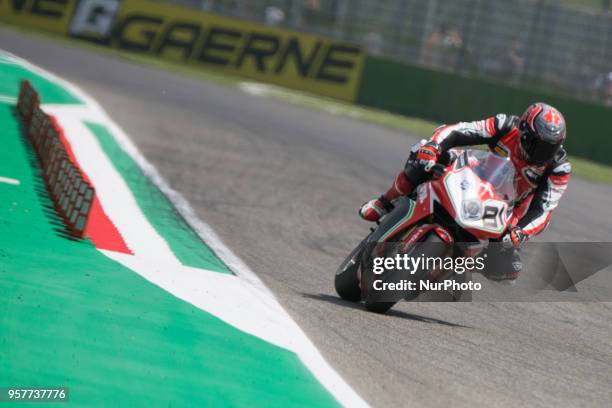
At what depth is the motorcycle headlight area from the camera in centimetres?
670

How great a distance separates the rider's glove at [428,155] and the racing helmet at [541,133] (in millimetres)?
586

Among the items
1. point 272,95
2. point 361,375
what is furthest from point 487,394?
point 272,95

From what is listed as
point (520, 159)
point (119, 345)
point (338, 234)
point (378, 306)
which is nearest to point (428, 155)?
point (520, 159)

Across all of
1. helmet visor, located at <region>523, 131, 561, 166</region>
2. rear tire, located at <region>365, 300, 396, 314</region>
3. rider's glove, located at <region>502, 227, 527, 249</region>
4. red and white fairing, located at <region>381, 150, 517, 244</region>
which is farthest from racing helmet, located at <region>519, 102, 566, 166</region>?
rear tire, located at <region>365, 300, 396, 314</region>

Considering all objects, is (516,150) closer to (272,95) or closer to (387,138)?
(387,138)

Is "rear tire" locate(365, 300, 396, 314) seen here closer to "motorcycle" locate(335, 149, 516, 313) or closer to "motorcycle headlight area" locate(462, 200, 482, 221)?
"motorcycle" locate(335, 149, 516, 313)

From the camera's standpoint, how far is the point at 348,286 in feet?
24.5

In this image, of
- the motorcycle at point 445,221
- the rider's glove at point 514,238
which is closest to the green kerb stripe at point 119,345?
the motorcycle at point 445,221

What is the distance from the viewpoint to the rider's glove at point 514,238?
6.89 m

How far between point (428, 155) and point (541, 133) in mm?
742

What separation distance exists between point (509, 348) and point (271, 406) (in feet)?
A: 7.71

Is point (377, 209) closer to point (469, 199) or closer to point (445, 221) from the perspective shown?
point (445, 221)

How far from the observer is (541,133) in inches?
275

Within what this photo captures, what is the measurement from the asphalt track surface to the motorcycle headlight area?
77cm
